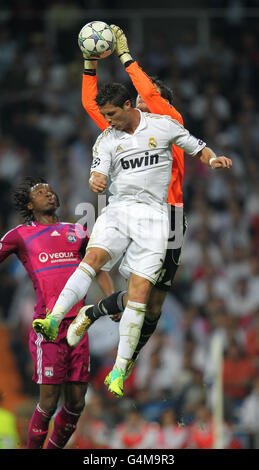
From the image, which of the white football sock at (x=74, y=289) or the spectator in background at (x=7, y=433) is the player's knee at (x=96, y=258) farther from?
the spectator in background at (x=7, y=433)

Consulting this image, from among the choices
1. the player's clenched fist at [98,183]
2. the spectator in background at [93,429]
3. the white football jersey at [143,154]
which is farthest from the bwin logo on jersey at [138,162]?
the spectator in background at [93,429]

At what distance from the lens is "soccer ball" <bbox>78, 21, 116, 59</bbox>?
891 centimetres

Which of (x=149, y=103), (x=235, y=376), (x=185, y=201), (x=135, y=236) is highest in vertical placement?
(x=185, y=201)

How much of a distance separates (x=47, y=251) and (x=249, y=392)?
5051 millimetres

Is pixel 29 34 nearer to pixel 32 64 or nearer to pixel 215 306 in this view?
pixel 32 64

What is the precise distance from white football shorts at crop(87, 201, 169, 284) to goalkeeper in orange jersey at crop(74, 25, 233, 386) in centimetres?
43

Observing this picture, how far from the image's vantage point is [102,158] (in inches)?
327

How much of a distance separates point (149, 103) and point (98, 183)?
1340 mm

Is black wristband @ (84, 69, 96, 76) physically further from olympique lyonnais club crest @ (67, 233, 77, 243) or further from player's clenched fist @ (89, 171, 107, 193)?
olympique lyonnais club crest @ (67, 233, 77, 243)

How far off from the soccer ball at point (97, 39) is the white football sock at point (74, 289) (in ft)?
7.10

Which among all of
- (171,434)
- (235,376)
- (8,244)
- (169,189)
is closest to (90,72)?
(169,189)

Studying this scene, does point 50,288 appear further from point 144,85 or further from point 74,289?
point 144,85

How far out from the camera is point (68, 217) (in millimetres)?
15430

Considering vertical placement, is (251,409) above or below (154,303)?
below
